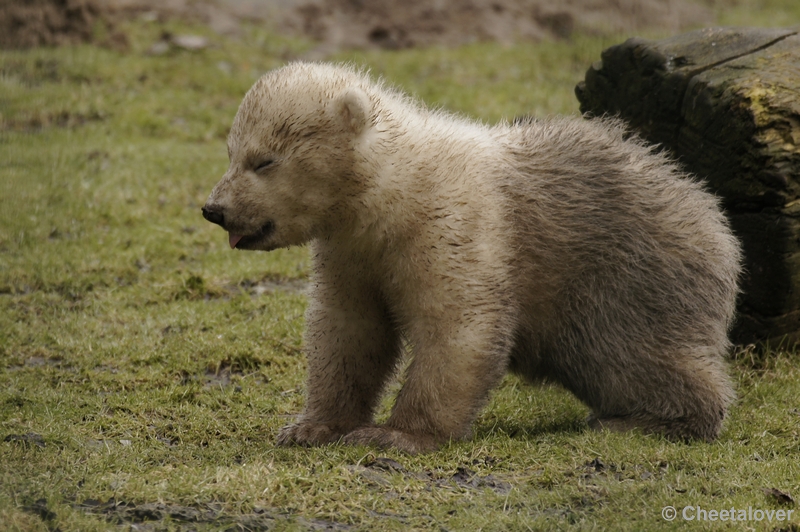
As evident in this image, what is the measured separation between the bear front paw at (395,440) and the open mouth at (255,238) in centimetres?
115

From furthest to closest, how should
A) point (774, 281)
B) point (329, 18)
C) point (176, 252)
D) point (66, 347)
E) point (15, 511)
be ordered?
1. point (329, 18)
2. point (176, 252)
3. point (66, 347)
4. point (774, 281)
5. point (15, 511)

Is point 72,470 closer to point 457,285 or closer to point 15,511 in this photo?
point 15,511

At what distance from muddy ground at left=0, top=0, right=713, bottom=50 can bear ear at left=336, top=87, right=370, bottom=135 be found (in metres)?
9.80

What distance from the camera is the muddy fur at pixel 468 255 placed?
4.96 metres

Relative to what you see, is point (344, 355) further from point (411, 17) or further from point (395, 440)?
point (411, 17)

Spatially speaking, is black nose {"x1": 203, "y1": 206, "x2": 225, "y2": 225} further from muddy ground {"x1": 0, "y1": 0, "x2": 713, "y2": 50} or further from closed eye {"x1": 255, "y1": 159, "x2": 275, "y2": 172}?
muddy ground {"x1": 0, "y1": 0, "x2": 713, "y2": 50}

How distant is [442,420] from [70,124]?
26.3 feet

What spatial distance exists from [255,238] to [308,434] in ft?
3.76

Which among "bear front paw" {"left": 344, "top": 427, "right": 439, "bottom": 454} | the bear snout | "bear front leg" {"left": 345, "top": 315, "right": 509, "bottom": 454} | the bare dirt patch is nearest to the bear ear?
the bear snout

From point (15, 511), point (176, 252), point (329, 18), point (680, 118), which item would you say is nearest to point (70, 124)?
point (176, 252)

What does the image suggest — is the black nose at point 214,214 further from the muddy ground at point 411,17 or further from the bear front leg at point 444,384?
the muddy ground at point 411,17

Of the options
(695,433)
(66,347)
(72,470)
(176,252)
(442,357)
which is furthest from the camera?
(176,252)

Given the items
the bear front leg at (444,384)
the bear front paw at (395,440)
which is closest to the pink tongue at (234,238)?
the bear front leg at (444,384)

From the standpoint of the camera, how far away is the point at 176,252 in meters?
8.65
